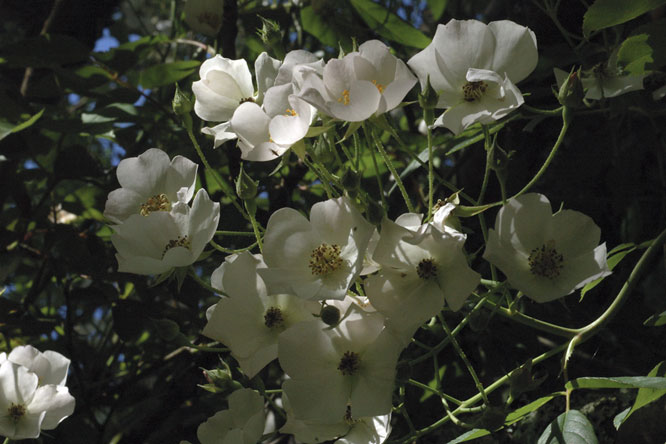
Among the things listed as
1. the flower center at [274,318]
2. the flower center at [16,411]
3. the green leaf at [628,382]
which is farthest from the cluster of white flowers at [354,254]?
the flower center at [16,411]

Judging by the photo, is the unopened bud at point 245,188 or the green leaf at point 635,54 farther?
the green leaf at point 635,54

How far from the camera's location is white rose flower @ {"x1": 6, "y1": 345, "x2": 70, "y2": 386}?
104 centimetres

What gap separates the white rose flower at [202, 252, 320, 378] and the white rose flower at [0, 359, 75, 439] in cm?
41

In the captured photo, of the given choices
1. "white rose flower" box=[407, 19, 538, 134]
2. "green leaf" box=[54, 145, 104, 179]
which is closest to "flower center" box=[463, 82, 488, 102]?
"white rose flower" box=[407, 19, 538, 134]

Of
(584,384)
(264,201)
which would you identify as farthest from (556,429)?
(264,201)

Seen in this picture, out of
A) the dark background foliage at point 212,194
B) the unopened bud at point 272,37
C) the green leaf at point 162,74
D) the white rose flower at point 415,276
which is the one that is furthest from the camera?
the green leaf at point 162,74

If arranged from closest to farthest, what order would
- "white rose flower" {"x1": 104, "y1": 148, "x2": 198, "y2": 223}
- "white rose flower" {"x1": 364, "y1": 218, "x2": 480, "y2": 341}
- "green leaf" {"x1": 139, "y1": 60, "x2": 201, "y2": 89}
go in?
1. "white rose flower" {"x1": 364, "y1": 218, "x2": 480, "y2": 341}
2. "white rose flower" {"x1": 104, "y1": 148, "x2": 198, "y2": 223}
3. "green leaf" {"x1": 139, "y1": 60, "x2": 201, "y2": 89}

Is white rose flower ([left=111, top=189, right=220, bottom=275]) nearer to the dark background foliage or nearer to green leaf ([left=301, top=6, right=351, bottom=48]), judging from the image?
the dark background foliage

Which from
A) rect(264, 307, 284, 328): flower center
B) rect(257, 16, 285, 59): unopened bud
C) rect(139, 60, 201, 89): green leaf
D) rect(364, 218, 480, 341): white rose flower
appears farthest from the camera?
rect(139, 60, 201, 89): green leaf

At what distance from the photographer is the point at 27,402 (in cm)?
99

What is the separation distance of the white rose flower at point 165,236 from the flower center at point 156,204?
0.10 meters

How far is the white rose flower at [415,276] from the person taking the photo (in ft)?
2.01

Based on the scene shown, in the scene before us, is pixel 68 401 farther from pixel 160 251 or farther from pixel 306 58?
pixel 306 58

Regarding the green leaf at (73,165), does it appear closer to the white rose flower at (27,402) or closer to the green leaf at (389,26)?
the white rose flower at (27,402)
